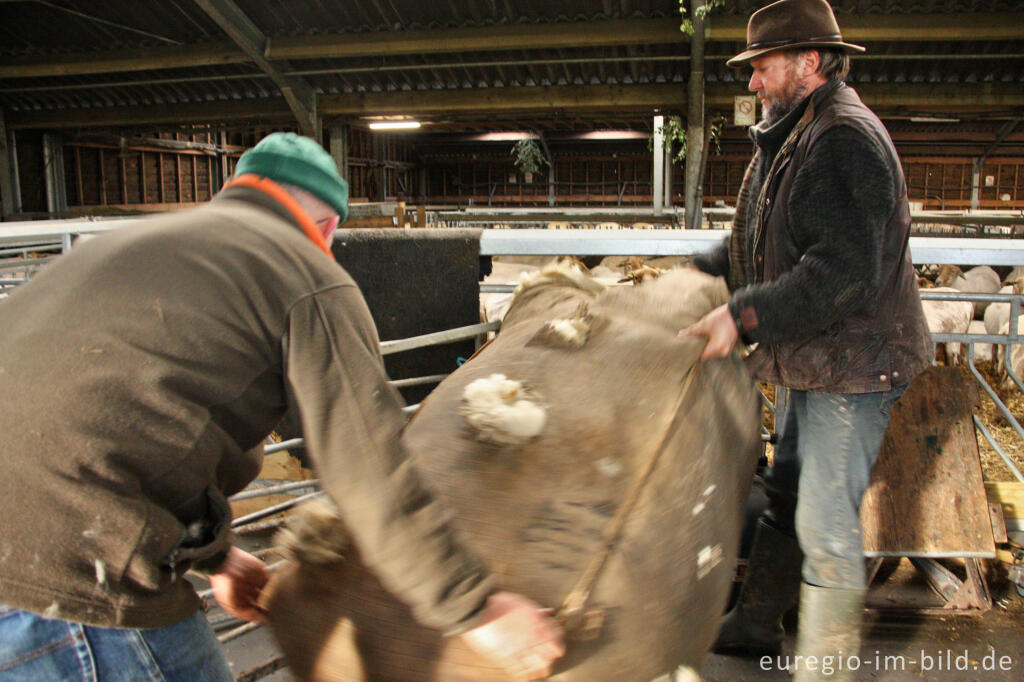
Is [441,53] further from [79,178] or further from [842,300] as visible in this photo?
[842,300]

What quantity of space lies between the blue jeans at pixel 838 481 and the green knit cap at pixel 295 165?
142 centimetres

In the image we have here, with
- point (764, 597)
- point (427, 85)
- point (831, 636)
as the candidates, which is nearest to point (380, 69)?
point (427, 85)

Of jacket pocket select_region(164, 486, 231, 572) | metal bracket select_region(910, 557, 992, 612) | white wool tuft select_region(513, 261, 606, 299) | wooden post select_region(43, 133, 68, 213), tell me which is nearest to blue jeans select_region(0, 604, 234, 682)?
jacket pocket select_region(164, 486, 231, 572)

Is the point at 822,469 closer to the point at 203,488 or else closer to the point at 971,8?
the point at 203,488

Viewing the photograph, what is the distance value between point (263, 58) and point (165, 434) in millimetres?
10126

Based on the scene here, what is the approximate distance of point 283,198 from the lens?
4.31 ft

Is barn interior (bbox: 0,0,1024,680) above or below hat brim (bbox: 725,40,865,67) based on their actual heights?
above

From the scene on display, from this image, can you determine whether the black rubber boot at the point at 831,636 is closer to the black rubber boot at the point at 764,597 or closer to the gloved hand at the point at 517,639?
the black rubber boot at the point at 764,597

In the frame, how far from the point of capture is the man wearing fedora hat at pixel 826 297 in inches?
72.6

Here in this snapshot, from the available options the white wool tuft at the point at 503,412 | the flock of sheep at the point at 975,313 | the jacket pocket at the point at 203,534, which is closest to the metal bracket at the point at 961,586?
the white wool tuft at the point at 503,412

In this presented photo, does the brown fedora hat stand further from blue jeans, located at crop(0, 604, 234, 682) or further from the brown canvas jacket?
blue jeans, located at crop(0, 604, 234, 682)

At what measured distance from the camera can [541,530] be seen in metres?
1.27

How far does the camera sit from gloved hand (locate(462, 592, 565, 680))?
1.08 m

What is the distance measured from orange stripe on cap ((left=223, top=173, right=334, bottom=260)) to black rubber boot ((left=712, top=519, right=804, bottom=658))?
1.78 metres
